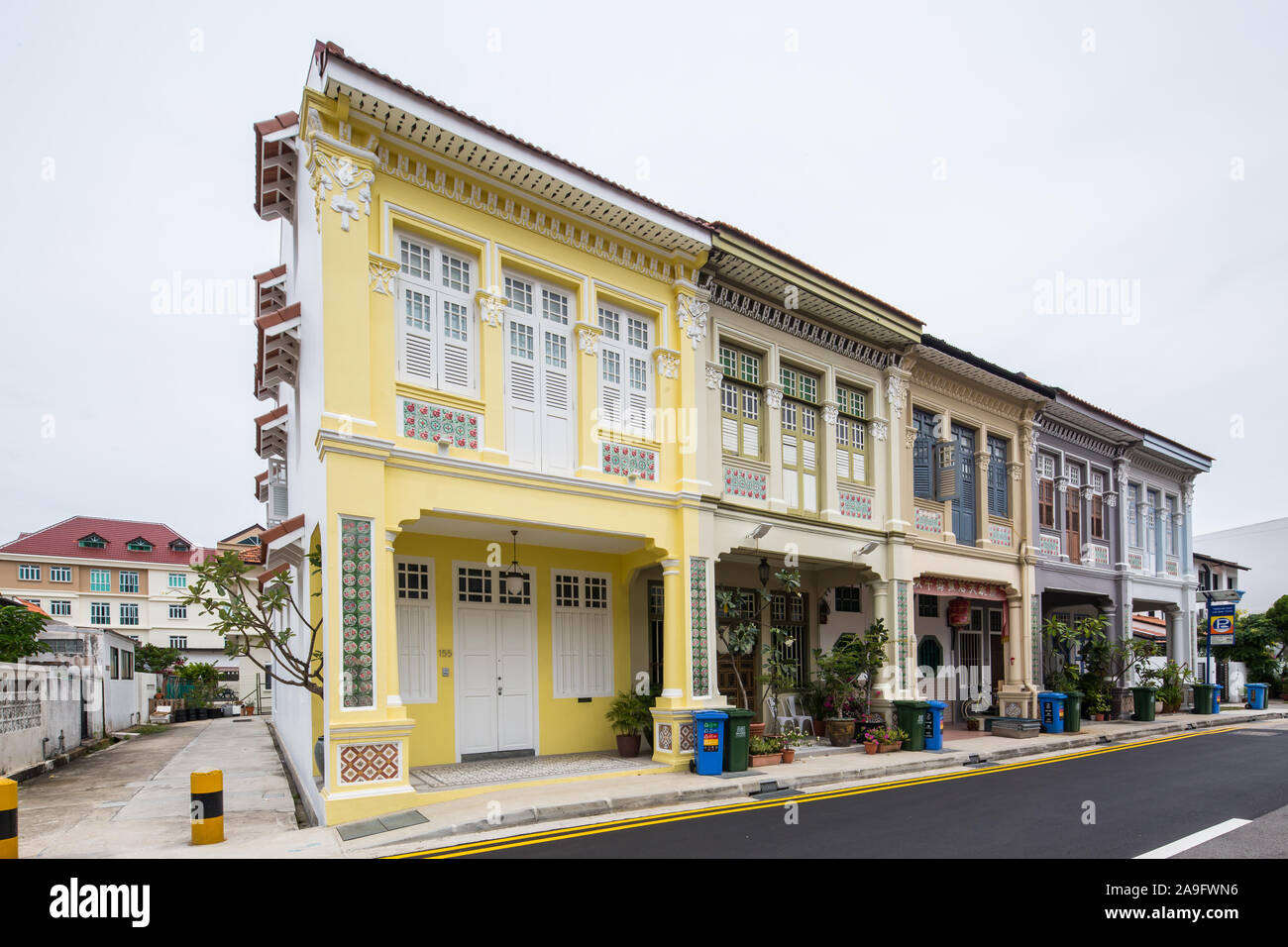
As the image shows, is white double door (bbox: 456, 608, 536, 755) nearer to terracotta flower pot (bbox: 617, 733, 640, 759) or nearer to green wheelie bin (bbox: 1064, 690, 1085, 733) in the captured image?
terracotta flower pot (bbox: 617, 733, 640, 759)

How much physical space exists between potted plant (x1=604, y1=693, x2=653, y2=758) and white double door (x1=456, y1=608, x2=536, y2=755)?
1.34 m

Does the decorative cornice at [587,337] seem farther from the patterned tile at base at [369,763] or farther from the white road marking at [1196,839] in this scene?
the white road marking at [1196,839]

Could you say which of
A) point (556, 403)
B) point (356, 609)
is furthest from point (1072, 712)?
point (356, 609)

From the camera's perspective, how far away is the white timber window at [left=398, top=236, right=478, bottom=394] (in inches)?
417

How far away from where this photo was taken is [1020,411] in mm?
20688

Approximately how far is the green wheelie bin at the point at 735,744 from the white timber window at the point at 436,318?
6051mm

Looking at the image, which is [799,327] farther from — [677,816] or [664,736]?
[677,816]

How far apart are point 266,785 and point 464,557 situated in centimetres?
449

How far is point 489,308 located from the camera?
11.2 metres

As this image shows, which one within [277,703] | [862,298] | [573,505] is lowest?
[277,703]

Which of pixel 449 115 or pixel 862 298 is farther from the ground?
pixel 449 115

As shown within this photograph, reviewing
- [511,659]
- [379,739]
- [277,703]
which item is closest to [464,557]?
[511,659]

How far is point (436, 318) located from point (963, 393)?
42.2 ft
